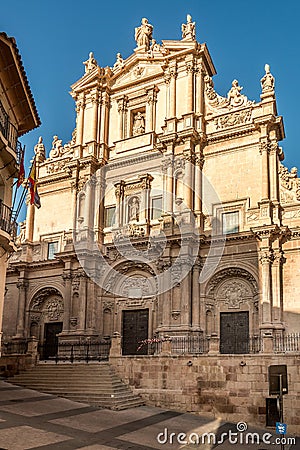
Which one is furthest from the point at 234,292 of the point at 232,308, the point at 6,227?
the point at 6,227

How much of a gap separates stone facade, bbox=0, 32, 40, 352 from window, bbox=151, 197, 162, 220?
10.4 meters

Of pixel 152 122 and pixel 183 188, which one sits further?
pixel 152 122

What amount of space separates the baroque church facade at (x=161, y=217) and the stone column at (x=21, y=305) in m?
0.08

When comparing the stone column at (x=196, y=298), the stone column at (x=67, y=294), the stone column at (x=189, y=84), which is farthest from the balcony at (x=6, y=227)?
the stone column at (x=189, y=84)

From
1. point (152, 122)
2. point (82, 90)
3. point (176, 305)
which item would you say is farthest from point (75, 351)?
point (82, 90)

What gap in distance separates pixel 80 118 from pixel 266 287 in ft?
56.4

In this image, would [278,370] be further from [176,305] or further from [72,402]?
[176,305]

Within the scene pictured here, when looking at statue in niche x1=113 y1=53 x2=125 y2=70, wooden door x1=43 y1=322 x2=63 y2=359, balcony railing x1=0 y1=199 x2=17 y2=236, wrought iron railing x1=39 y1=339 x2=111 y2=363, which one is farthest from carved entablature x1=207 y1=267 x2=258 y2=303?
statue in niche x1=113 y1=53 x2=125 y2=70

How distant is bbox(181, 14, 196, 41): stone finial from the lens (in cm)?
3041

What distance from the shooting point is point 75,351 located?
1088 inches

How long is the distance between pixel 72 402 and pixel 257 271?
35.3ft

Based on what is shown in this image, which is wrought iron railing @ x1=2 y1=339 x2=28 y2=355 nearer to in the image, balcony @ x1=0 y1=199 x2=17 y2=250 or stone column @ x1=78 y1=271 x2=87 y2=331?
stone column @ x1=78 y1=271 x2=87 y2=331

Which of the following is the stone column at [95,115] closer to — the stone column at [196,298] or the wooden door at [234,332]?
the stone column at [196,298]

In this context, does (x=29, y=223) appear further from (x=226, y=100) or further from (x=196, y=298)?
(x=226, y=100)
